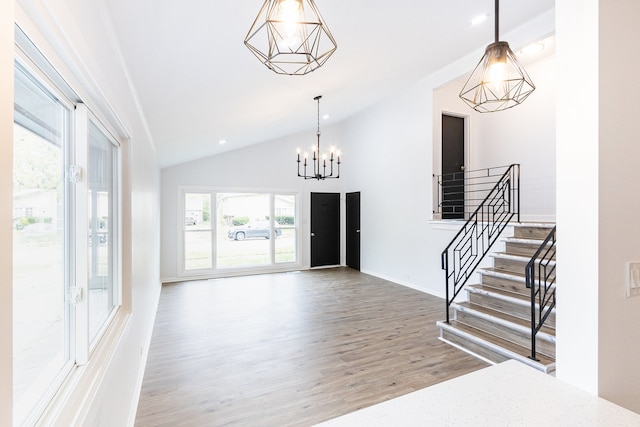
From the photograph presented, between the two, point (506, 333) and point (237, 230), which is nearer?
point (506, 333)

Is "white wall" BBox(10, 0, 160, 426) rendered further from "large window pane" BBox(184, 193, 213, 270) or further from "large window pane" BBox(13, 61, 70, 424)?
"large window pane" BBox(184, 193, 213, 270)

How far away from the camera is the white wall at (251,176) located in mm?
7090

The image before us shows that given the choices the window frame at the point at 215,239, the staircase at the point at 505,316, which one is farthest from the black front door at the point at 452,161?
the window frame at the point at 215,239

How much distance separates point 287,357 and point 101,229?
225 centimetres

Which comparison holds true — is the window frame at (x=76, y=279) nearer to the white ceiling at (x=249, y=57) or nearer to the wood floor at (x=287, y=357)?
the white ceiling at (x=249, y=57)

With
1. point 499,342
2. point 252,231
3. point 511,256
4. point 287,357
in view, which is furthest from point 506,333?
point 252,231

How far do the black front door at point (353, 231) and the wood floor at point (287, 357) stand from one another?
96.3 inches

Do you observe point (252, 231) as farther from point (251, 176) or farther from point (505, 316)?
point (505, 316)

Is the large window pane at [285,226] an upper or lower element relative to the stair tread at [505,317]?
upper

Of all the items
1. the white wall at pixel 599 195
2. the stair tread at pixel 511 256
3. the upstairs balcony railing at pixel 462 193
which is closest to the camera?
the white wall at pixel 599 195

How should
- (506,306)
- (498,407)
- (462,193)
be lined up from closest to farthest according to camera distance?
(498,407), (506,306), (462,193)

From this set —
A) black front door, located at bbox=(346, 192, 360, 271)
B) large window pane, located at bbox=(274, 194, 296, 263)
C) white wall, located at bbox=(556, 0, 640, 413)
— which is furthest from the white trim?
black front door, located at bbox=(346, 192, 360, 271)

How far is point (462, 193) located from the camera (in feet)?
20.2

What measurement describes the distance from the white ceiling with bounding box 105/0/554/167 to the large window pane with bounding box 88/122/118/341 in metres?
0.64
